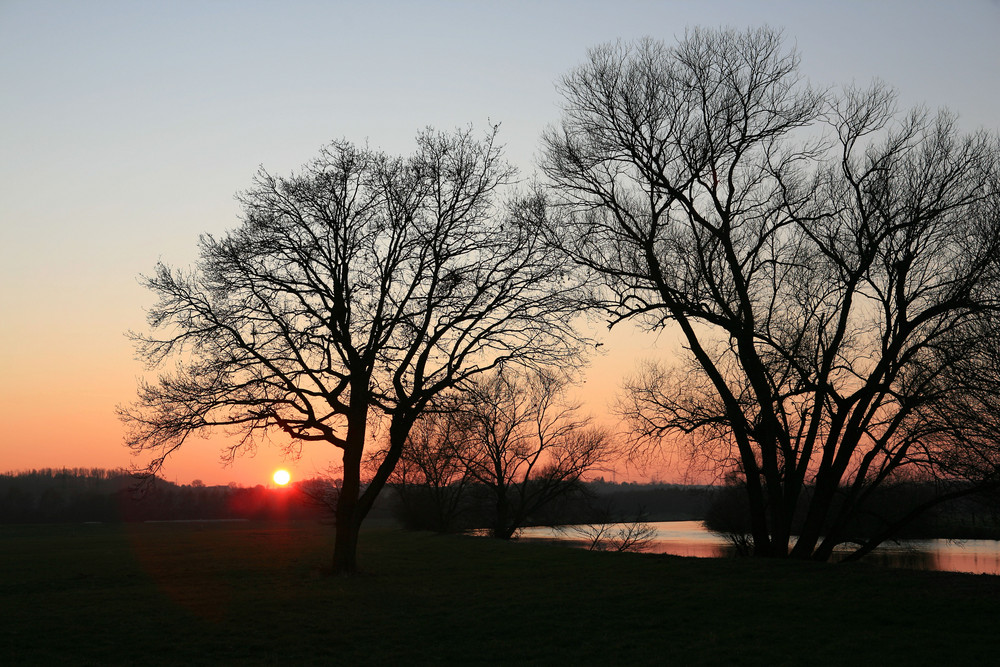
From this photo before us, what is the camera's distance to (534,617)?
14.1m

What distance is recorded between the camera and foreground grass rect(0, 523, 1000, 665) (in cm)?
1127

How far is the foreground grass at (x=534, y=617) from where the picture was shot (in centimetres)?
1127

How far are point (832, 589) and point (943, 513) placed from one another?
624 cm

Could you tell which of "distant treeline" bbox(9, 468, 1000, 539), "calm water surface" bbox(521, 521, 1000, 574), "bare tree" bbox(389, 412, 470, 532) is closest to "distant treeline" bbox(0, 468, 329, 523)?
"distant treeline" bbox(9, 468, 1000, 539)

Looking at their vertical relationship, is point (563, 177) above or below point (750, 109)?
below

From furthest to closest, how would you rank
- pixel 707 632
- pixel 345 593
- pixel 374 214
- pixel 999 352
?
pixel 374 214, pixel 345 593, pixel 999 352, pixel 707 632

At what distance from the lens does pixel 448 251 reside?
20391 mm

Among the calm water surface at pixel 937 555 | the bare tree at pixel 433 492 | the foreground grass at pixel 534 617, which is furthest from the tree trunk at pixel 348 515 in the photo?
the bare tree at pixel 433 492

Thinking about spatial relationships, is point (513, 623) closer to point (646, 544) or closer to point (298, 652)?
point (298, 652)

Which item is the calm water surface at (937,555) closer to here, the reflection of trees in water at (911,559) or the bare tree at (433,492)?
the reflection of trees in water at (911,559)

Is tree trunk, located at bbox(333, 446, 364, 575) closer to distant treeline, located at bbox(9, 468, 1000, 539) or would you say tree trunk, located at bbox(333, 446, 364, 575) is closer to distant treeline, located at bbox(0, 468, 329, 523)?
distant treeline, located at bbox(9, 468, 1000, 539)

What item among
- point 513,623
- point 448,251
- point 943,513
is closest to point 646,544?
point 943,513

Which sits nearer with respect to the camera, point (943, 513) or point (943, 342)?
point (943, 342)

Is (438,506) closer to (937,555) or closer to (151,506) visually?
(937,555)
